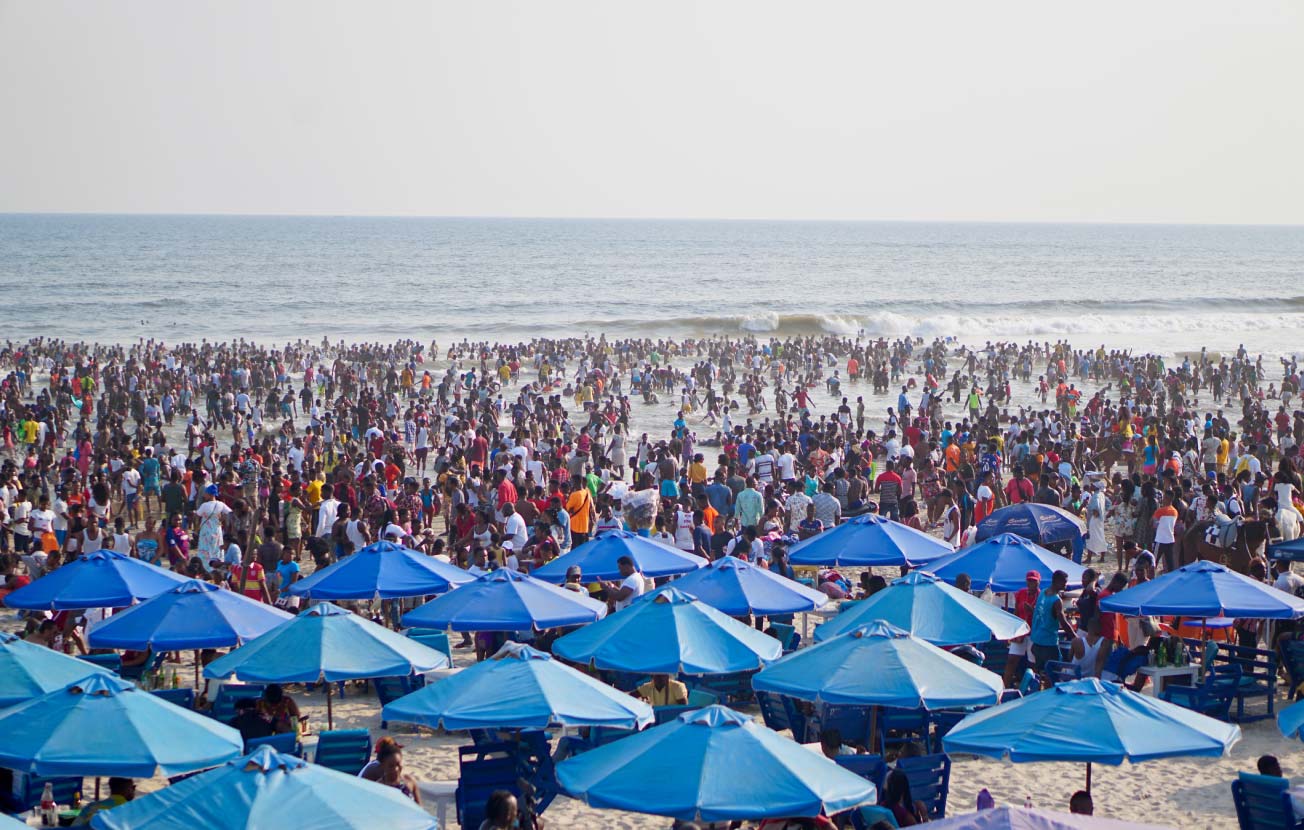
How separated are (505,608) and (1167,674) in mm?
5831

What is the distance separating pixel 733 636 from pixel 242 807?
4759 mm

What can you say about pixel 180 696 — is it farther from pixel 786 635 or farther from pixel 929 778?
pixel 929 778

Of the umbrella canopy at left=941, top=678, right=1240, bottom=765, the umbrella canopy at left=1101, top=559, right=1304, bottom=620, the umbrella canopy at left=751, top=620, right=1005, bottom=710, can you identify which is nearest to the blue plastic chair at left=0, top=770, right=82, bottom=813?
the umbrella canopy at left=751, top=620, right=1005, bottom=710

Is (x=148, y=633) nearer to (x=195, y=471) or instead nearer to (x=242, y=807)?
(x=242, y=807)

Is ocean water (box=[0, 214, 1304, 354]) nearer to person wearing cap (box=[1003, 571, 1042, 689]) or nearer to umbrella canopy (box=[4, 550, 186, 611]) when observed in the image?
umbrella canopy (box=[4, 550, 186, 611])

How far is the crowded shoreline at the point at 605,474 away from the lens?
15.9m

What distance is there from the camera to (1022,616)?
1358cm

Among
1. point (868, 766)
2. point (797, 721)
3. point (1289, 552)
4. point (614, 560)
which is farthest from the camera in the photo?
point (1289, 552)

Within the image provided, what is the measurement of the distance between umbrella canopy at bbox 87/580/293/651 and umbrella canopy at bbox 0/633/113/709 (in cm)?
94

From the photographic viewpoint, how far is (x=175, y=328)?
231 ft

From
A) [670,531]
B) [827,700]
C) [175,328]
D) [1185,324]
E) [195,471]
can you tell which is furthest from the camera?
[1185,324]

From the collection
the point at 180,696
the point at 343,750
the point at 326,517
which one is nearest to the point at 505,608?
the point at 343,750

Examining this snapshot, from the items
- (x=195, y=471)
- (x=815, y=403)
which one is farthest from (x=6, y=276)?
(x=195, y=471)

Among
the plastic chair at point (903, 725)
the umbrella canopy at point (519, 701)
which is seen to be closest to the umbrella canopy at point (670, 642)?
the plastic chair at point (903, 725)
